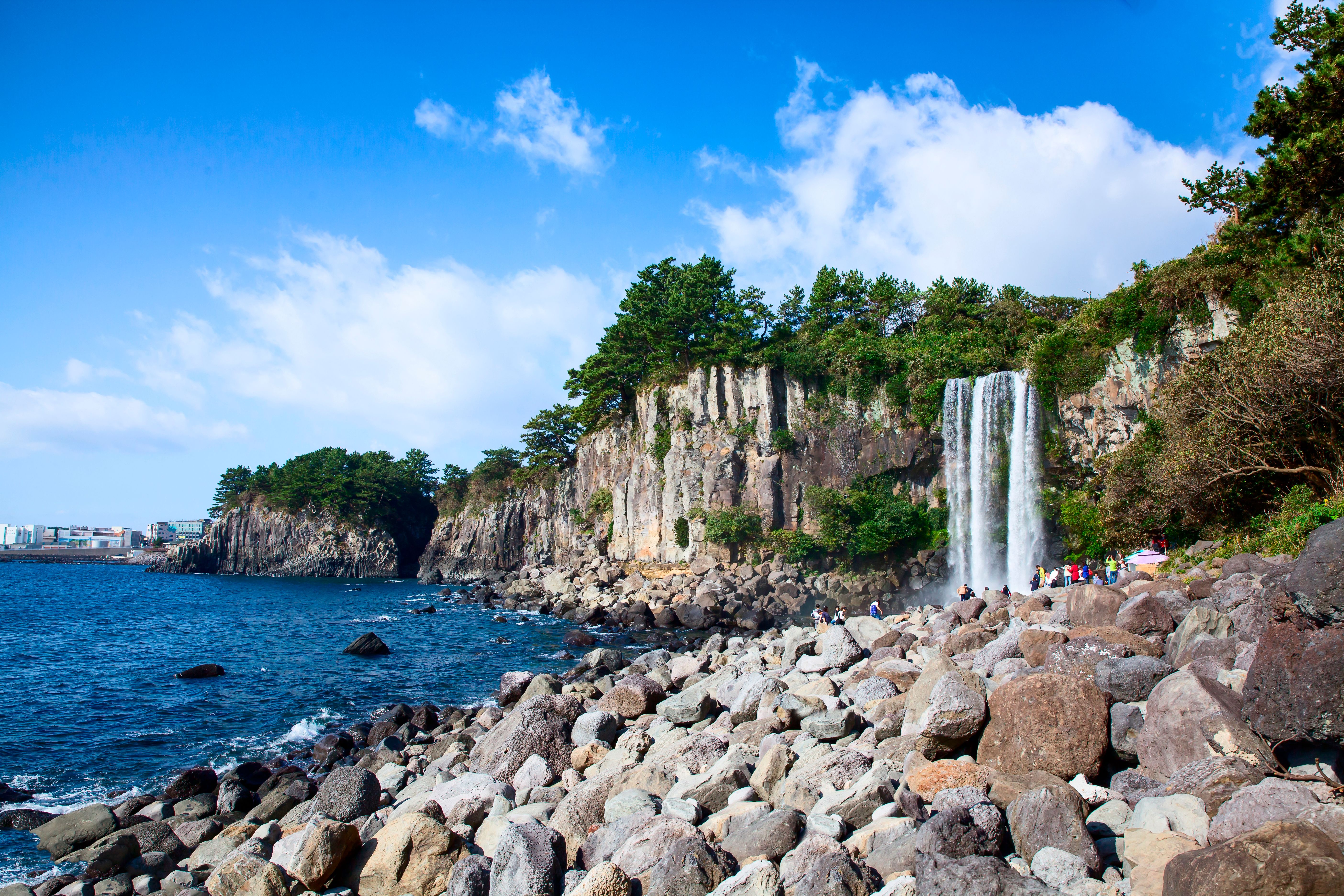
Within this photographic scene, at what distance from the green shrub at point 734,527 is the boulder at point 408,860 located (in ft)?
112

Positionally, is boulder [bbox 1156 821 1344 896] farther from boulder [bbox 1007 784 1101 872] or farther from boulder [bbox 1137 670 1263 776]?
boulder [bbox 1137 670 1263 776]

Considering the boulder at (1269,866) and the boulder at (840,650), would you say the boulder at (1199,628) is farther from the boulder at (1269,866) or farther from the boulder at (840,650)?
the boulder at (840,650)

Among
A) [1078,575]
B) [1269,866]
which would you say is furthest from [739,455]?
[1269,866]

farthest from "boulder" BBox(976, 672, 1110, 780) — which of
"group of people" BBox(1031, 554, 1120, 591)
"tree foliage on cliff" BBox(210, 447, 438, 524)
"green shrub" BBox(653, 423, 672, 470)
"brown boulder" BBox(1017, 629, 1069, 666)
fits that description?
"tree foliage on cliff" BBox(210, 447, 438, 524)

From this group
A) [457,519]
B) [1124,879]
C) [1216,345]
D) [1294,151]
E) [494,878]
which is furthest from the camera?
[457,519]

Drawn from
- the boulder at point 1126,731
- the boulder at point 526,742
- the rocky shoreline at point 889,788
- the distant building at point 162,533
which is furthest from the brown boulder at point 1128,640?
the distant building at point 162,533

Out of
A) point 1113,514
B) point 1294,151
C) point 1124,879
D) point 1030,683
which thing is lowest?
point 1124,879

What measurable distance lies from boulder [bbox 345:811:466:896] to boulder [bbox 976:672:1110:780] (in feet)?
20.8

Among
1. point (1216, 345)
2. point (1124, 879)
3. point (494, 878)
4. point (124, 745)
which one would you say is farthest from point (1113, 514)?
point (124, 745)

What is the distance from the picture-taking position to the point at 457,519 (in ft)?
249

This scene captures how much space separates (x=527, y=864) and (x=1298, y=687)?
7.68 m

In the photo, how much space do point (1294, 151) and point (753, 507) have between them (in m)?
29.5

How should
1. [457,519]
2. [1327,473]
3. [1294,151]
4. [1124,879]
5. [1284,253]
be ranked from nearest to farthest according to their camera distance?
[1124,879] < [1327,473] < [1294,151] < [1284,253] < [457,519]

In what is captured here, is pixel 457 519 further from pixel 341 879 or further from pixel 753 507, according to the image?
pixel 341 879
